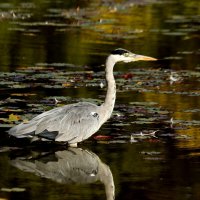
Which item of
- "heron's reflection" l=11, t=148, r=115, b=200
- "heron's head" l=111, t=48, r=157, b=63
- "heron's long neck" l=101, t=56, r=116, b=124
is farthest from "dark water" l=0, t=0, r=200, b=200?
"heron's head" l=111, t=48, r=157, b=63

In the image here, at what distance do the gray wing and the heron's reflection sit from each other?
21 centimetres

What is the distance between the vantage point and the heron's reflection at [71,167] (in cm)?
952

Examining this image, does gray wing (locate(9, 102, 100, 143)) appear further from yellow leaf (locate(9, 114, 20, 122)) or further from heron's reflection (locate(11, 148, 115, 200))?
yellow leaf (locate(9, 114, 20, 122))

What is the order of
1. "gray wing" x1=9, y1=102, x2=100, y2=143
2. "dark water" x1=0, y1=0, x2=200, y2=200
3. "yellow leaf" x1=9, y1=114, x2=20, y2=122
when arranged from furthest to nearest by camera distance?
"yellow leaf" x1=9, y1=114, x2=20, y2=122, "gray wing" x1=9, y1=102, x2=100, y2=143, "dark water" x1=0, y1=0, x2=200, y2=200

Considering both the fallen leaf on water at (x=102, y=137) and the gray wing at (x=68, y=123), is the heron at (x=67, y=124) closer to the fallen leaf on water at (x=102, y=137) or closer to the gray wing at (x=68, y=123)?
the gray wing at (x=68, y=123)

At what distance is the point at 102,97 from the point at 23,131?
3465 millimetres

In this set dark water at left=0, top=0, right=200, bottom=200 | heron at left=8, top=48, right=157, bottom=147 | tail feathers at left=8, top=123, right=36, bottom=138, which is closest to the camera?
dark water at left=0, top=0, right=200, bottom=200

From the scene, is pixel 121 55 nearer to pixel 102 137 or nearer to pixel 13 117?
pixel 102 137

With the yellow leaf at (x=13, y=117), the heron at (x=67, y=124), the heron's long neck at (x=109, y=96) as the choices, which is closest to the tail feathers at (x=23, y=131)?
the heron at (x=67, y=124)

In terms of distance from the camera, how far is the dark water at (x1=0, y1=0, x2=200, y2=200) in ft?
30.5

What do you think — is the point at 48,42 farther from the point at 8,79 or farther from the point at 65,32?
the point at 8,79

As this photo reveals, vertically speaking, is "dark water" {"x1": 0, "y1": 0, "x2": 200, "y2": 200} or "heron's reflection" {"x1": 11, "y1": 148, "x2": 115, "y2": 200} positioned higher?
"dark water" {"x1": 0, "y1": 0, "x2": 200, "y2": 200}

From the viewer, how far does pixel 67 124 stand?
36.0 feet

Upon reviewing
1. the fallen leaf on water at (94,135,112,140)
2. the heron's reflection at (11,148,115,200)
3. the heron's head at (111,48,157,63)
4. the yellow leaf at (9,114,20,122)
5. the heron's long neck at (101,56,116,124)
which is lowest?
the heron's reflection at (11,148,115,200)
